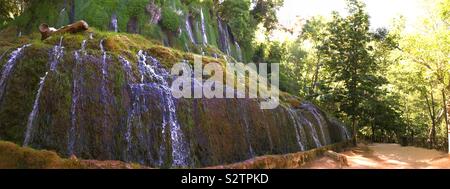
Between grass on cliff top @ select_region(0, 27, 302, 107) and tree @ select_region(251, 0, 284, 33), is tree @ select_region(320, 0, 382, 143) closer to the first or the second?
grass on cliff top @ select_region(0, 27, 302, 107)

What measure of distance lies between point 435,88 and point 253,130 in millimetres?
16086

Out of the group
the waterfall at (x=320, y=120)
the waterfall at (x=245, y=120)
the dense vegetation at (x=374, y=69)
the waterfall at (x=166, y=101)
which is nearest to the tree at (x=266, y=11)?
the dense vegetation at (x=374, y=69)

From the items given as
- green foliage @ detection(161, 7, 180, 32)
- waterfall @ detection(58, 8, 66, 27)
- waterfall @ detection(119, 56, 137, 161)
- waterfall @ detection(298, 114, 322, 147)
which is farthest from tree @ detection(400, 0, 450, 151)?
waterfall @ detection(58, 8, 66, 27)

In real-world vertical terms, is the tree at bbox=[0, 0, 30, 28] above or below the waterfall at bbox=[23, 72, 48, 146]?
above

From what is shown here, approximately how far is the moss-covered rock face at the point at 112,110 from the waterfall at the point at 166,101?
3 cm

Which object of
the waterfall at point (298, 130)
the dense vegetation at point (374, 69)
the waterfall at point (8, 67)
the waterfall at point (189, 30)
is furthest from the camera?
the waterfall at point (189, 30)

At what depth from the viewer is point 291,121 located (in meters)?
16.3

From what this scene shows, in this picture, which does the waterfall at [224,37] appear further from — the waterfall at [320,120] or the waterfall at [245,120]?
the waterfall at [245,120]

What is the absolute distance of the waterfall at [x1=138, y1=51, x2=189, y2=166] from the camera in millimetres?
11148

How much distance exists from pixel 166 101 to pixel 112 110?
1.66m

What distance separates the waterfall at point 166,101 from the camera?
1115 centimetres

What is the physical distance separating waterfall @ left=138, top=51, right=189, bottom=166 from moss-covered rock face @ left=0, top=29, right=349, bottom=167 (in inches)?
1.2

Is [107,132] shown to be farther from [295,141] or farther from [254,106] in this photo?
[295,141]

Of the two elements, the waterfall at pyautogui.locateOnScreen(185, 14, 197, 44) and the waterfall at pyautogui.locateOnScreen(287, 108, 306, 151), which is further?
the waterfall at pyautogui.locateOnScreen(185, 14, 197, 44)
